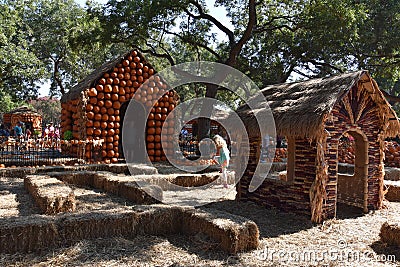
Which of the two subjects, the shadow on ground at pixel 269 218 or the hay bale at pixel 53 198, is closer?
the hay bale at pixel 53 198

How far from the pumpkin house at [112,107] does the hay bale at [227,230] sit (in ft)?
29.6

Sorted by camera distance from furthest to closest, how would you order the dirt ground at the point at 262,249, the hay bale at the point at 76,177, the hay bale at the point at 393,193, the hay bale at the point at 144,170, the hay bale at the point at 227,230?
the hay bale at the point at 144,170
the hay bale at the point at 76,177
the hay bale at the point at 393,193
the hay bale at the point at 227,230
the dirt ground at the point at 262,249

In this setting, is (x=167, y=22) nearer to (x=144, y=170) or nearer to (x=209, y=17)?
(x=209, y=17)

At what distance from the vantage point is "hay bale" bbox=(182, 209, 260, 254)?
5.41 m

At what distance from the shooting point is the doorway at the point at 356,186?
877 cm

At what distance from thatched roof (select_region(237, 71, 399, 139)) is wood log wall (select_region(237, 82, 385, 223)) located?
0.91ft

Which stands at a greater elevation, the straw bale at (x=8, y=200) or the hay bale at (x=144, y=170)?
the hay bale at (x=144, y=170)

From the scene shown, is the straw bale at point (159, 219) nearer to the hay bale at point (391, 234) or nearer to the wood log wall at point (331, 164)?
the wood log wall at point (331, 164)

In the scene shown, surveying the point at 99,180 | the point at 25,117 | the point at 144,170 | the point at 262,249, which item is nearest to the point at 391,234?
the point at 262,249

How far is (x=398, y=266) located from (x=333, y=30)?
43.7ft

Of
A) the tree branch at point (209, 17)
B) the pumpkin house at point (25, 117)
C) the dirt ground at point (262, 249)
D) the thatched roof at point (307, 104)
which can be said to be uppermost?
the tree branch at point (209, 17)

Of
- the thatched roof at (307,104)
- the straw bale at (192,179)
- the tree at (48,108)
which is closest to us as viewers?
the thatched roof at (307,104)

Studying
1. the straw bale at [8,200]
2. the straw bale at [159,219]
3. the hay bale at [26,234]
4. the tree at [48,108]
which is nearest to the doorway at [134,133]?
the straw bale at [8,200]

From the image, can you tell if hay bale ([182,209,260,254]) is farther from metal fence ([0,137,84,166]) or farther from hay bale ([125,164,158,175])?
metal fence ([0,137,84,166])
